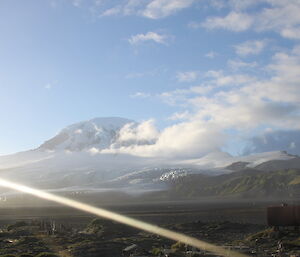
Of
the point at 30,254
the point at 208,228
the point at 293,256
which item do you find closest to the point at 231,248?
the point at 293,256

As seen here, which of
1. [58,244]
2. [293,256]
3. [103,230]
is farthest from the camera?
[103,230]

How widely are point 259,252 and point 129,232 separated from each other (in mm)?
34568

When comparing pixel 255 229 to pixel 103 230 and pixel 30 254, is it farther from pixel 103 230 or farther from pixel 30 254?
pixel 30 254

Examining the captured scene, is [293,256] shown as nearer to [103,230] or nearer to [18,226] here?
[103,230]

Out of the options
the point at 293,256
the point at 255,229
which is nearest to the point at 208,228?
the point at 255,229

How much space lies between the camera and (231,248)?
176 feet

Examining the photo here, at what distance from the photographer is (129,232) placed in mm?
80562

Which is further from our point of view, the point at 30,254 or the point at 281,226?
the point at 281,226

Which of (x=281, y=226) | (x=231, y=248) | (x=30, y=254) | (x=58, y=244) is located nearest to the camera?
(x=30, y=254)

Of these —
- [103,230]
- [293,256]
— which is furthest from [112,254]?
[103,230]

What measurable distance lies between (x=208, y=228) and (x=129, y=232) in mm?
13812

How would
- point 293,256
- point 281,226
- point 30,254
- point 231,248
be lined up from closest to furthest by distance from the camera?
1. point 293,256
2. point 30,254
3. point 231,248
4. point 281,226

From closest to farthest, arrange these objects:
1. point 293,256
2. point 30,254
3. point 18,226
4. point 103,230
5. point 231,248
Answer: point 293,256
point 30,254
point 231,248
point 103,230
point 18,226

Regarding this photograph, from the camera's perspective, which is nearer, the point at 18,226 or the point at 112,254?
the point at 112,254
